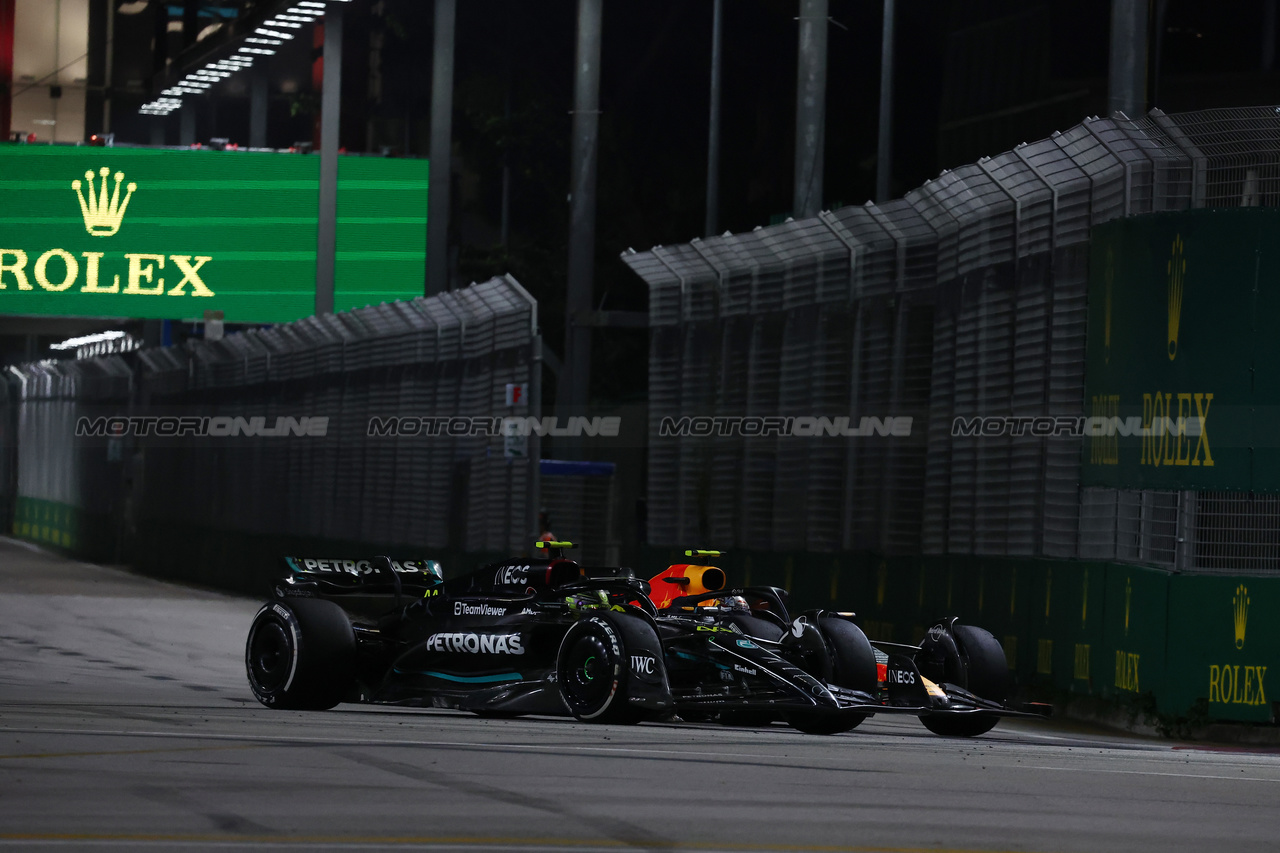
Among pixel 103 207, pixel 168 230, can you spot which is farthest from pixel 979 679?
pixel 103 207

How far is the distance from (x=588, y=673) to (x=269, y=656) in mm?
2346

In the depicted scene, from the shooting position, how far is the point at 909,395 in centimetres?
1808

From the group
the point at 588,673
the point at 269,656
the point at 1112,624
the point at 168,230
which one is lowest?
the point at 269,656

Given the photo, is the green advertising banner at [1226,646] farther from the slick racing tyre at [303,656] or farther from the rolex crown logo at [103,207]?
the rolex crown logo at [103,207]

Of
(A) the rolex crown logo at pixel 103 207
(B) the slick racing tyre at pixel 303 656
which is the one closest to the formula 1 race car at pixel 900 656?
(B) the slick racing tyre at pixel 303 656

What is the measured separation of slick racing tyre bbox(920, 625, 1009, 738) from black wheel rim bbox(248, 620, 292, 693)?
13.1 ft

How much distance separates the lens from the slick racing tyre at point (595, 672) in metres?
12.1

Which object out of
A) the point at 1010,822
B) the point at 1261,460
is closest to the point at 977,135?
the point at 1261,460

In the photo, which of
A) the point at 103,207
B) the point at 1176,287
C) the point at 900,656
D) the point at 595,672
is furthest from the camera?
the point at 103,207

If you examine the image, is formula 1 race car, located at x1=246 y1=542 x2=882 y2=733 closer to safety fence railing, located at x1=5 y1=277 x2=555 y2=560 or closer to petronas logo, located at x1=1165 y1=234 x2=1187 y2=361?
petronas logo, located at x1=1165 y1=234 x2=1187 y2=361

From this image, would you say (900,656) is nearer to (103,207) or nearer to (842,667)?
(842,667)

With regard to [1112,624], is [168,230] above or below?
above

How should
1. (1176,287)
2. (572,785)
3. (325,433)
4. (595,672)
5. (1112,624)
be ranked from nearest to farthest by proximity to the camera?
(572,785), (595,672), (1176,287), (1112,624), (325,433)

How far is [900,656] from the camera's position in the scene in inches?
514
